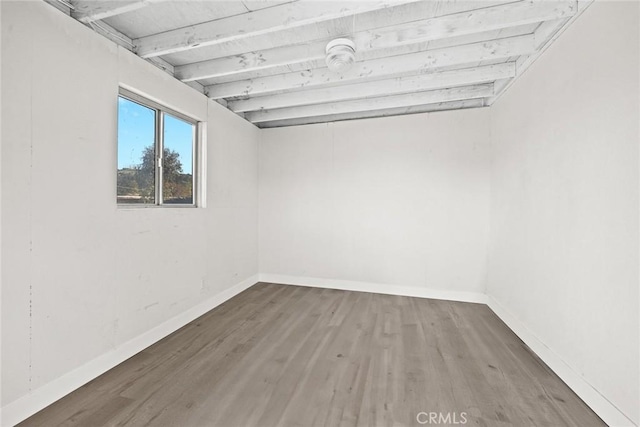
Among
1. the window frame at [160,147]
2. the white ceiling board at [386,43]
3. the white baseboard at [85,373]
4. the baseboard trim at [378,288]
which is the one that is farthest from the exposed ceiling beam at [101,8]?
the baseboard trim at [378,288]

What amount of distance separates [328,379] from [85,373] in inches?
67.2

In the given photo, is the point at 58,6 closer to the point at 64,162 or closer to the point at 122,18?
the point at 122,18

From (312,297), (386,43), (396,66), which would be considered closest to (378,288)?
(312,297)

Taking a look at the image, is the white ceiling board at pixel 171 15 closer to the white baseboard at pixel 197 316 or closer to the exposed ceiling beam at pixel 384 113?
the exposed ceiling beam at pixel 384 113

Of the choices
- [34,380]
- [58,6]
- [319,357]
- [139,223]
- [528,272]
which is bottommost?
[319,357]

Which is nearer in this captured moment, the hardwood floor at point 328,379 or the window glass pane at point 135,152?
the hardwood floor at point 328,379

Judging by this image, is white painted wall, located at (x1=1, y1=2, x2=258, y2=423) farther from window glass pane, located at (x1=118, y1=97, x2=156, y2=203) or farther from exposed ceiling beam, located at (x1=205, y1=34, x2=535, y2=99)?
exposed ceiling beam, located at (x1=205, y1=34, x2=535, y2=99)

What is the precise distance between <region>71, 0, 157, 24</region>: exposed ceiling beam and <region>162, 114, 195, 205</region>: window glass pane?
37.4 inches

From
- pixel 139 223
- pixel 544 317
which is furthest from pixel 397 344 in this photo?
pixel 139 223

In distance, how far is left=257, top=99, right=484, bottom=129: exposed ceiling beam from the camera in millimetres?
3461

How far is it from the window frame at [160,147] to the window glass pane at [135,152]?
28mm

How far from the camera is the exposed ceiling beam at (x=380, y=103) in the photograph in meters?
3.10

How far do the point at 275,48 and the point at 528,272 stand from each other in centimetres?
310

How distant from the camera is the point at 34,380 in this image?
1.57 meters
